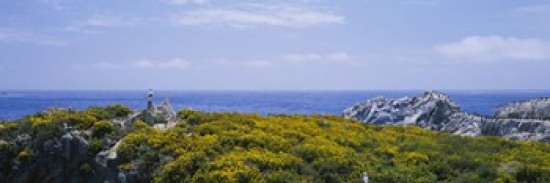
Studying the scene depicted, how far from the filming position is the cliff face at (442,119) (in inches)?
1839

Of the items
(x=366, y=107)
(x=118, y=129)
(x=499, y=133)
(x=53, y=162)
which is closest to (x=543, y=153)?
(x=118, y=129)

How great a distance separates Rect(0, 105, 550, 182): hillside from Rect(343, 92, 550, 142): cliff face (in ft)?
76.4

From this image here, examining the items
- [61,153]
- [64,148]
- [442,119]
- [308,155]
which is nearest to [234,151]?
[308,155]

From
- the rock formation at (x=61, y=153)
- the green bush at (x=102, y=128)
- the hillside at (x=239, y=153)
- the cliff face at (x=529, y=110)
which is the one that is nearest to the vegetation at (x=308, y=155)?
the hillside at (x=239, y=153)

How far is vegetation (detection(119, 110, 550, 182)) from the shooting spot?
63.5ft

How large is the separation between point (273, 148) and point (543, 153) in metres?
9.97

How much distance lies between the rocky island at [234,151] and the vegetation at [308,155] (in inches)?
1.4

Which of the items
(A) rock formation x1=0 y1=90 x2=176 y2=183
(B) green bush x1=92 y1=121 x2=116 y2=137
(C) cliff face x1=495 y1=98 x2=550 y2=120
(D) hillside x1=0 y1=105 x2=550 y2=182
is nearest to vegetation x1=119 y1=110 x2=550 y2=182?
(D) hillside x1=0 y1=105 x2=550 y2=182

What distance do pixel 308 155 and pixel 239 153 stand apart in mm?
2266

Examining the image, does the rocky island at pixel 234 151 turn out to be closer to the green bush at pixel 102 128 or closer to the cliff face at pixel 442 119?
the green bush at pixel 102 128

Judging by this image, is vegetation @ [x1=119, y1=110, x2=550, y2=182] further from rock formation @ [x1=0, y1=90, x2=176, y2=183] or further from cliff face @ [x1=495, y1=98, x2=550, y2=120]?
cliff face @ [x1=495, y1=98, x2=550, y2=120]

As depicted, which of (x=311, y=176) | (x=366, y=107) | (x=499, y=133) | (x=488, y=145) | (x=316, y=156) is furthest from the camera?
(x=366, y=107)

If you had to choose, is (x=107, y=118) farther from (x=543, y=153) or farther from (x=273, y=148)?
(x=543, y=153)

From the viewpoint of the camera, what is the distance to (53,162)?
2252 centimetres
